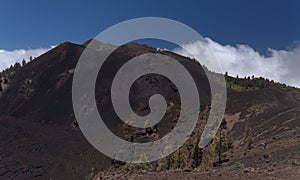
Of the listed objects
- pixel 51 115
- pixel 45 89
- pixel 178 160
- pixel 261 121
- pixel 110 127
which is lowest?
pixel 178 160

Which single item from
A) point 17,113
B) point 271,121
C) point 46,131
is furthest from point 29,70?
point 271,121

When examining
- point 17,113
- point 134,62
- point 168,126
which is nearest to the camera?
point 168,126

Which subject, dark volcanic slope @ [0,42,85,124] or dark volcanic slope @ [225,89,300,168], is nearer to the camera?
dark volcanic slope @ [225,89,300,168]

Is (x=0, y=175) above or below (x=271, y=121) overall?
below

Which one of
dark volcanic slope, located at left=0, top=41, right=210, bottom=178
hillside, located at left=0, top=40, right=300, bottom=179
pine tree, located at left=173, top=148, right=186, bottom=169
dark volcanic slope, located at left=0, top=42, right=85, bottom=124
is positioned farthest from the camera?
dark volcanic slope, located at left=0, top=42, right=85, bottom=124

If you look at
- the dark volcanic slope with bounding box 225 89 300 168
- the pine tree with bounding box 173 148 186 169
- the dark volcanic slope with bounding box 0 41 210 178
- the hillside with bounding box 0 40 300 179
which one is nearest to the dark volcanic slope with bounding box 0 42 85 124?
the dark volcanic slope with bounding box 0 41 210 178

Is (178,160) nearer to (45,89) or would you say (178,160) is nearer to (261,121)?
(261,121)

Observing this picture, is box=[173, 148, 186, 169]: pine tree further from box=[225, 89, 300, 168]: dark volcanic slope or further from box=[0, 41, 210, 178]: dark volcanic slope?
box=[0, 41, 210, 178]: dark volcanic slope

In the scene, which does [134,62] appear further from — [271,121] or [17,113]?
[271,121]

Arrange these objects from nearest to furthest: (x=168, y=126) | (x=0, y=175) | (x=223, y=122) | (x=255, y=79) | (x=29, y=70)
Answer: (x=0, y=175) < (x=223, y=122) < (x=168, y=126) < (x=29, y=70) < (x=255, y=79)

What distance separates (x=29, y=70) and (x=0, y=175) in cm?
8186

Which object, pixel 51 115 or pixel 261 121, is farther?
pixel 51 115

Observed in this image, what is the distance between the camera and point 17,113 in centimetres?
10444

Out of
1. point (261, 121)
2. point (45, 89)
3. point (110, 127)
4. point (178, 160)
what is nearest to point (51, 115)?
point (45, 89)
